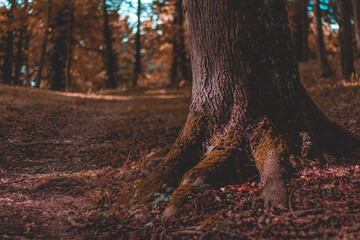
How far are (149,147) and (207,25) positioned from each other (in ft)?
9.20

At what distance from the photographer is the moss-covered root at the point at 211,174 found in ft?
9.52

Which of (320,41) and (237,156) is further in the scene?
(320,41)

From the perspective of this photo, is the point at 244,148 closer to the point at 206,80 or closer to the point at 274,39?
the point at 206,80

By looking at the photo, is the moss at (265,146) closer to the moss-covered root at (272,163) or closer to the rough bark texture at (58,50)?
the moss-covered root at (272,163)

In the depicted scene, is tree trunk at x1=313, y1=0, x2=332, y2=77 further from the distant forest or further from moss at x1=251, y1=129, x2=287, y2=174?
moss at x1=251, y1=129, x2=287, y2=174

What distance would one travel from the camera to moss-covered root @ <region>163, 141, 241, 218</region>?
2.90 m

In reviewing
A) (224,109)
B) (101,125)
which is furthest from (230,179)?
(101,125)

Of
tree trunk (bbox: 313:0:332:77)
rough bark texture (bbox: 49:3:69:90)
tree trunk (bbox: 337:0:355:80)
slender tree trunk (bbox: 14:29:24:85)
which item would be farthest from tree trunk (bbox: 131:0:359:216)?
rough bark texture (bbox: 49:3:69:90)

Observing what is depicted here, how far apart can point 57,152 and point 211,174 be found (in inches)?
144

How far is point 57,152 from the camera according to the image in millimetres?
5359

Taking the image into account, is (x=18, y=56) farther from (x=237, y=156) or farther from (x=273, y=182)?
(x=273, y=182)

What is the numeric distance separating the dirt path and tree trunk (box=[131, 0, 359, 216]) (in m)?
1.07

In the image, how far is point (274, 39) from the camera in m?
3.40

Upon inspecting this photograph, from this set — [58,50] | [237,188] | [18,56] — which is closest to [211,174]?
[237,188]
